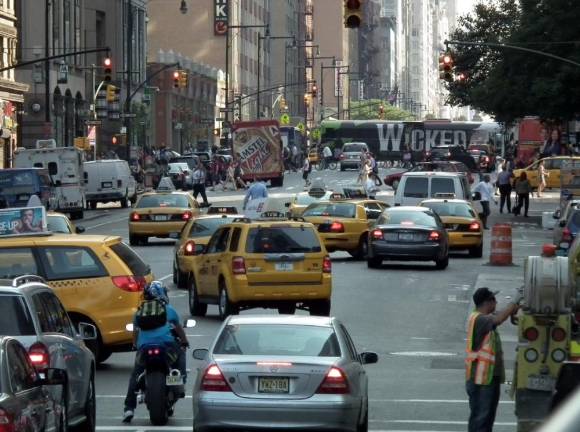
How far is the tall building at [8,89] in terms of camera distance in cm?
7762

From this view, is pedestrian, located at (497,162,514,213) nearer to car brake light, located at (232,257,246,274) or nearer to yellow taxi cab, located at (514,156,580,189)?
yellow taxi cab, located at (514,156,580,189)

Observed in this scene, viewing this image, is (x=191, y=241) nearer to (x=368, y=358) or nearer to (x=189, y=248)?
(x=189, y=248)

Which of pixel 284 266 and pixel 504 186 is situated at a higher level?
pixel 504 186

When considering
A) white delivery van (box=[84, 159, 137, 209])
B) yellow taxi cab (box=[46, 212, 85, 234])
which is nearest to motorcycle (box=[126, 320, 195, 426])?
yellow taxi cab (box=[46, 212, 85, 234])

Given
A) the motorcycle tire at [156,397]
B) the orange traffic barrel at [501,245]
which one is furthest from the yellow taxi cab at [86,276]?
the orange traffic barrel at [501,245]

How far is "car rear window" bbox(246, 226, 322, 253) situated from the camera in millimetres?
25172

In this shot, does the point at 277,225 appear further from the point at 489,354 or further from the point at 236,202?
the point at 236,202

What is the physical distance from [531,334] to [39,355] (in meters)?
4.30

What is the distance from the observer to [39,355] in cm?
1314

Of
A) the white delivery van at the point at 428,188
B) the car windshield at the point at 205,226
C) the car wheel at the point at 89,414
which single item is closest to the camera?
the car wheel at the point at 89,414

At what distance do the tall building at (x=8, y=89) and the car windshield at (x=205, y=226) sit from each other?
45.0 m

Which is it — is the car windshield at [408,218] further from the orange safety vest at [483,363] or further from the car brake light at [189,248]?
the orange safety vest at [483,363]

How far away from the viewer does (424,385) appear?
19.6 metres

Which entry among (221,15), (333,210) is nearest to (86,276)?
(333,210)
